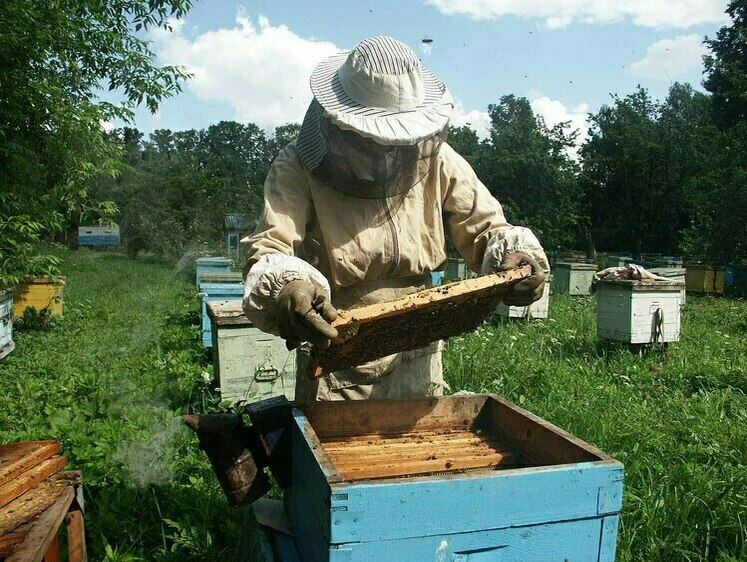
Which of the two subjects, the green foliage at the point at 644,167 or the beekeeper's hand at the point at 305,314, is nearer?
the beekeeper's hand at the point at 305,314

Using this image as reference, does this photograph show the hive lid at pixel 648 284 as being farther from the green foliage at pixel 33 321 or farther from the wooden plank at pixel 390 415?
the green foliage at pixel 33 321

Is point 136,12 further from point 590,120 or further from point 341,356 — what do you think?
point 590,120

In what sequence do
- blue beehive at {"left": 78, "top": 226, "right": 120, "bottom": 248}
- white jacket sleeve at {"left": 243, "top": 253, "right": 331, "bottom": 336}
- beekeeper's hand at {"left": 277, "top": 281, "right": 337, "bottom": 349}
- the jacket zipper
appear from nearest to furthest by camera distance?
1. beekeeper's hand at {"left": 277, "top": 281, "right": 337, "bottom": 349}
2. white jacket sleeve at {"left": 243, "top": 253, "right": 331, "bottom": 336}
3. the jacket zipper
4. blue beehive at {"left": 78, "top": 226, "right": 120, "bottom": 248}

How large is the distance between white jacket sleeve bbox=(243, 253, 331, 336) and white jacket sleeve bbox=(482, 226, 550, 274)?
524mm

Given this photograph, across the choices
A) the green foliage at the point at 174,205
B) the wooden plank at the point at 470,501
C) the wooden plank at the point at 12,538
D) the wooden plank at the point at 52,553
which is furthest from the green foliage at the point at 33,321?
the green foliage at the point at 174,205

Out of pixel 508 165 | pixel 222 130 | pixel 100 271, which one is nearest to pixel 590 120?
pixel 508 165

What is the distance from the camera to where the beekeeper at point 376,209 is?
1.66 metres

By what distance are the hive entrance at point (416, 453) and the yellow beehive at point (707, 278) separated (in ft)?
44.1

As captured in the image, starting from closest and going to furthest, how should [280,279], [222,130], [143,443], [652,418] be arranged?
[280,279], [143,443], [652,418], [222,130]

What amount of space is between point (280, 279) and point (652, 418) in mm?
3027

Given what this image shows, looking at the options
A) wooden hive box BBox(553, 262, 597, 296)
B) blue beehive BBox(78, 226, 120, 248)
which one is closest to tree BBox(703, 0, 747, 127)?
wooden hive box BBox(553, 262, 597, 296)

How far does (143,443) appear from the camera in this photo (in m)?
2.99

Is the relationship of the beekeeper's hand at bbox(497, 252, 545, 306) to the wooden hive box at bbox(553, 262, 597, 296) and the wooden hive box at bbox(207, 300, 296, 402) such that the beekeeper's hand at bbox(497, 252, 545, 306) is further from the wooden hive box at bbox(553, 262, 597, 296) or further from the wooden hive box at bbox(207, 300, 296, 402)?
the wooden hive box at bbox(553, 262, 597, 296)

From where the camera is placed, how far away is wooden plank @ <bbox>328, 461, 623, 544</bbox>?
1.06m
